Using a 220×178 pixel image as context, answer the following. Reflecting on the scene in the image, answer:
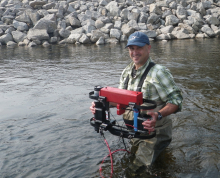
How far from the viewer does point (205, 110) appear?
6445 millimetres

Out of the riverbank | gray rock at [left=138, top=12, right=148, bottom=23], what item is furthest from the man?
gray rock at [left=138, top=12, right=148, bottom=23]

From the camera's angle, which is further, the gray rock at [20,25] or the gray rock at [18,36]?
the gray rock at [20,25]

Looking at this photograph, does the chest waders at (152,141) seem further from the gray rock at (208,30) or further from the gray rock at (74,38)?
the gray rock at (208,30)

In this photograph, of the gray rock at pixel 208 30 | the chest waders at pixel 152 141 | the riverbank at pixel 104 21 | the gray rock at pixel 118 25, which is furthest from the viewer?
the gray rock at pixel 118 25

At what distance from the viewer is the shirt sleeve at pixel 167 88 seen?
3570mm

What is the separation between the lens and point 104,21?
23.6 metres

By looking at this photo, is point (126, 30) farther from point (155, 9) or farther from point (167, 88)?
point (167, 88)

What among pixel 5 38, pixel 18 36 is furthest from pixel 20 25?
pixel 5 38

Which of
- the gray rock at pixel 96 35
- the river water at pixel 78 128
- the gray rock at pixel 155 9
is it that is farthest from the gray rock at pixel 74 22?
the river water at pixel 78 128

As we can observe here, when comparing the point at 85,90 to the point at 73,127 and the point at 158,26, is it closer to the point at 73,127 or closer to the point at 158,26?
the point at 73,127

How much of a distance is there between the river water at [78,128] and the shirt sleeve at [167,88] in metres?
1.19

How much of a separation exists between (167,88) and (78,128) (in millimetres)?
2892

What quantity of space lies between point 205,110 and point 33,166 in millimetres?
4148

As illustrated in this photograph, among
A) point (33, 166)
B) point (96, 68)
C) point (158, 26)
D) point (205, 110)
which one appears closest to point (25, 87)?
point (96, 68)
